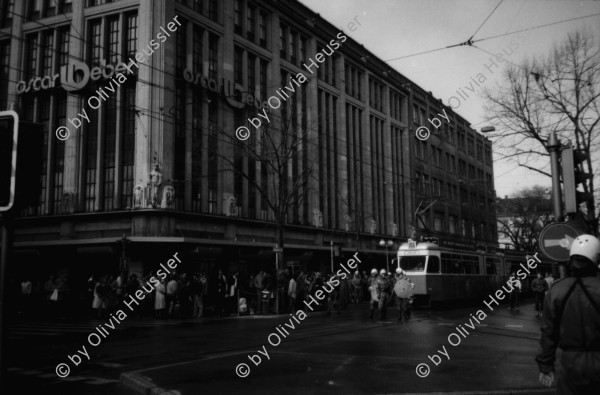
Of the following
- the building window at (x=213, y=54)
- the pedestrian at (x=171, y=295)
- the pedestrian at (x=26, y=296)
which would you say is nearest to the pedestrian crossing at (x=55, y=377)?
the pedestrian at (x=171, y=295)

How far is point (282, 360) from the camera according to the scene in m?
10.4

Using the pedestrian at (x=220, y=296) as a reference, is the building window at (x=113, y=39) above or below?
above

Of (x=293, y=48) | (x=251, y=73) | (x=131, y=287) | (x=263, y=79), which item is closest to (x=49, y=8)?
(x=251, y=73)

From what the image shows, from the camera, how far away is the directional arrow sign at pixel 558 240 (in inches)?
274

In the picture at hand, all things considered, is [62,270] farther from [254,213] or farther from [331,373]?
[331,373]

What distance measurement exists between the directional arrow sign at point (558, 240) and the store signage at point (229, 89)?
→ 27.2m

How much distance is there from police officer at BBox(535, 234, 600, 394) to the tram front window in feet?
78.2

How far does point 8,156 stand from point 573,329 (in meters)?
4.31

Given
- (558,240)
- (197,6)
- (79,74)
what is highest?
(197,6)

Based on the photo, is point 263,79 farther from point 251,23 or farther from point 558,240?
point 558,240

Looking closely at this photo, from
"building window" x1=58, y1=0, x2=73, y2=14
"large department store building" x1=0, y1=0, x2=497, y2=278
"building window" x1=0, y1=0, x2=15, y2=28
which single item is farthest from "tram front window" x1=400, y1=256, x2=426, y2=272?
"building window" x1=0, y1=0, x2=15, y2=28

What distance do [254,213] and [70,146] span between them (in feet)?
39.3

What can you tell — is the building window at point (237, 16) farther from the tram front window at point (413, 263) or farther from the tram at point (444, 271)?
the tram front window at point (413, 263)

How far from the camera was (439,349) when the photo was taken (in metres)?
11.8
